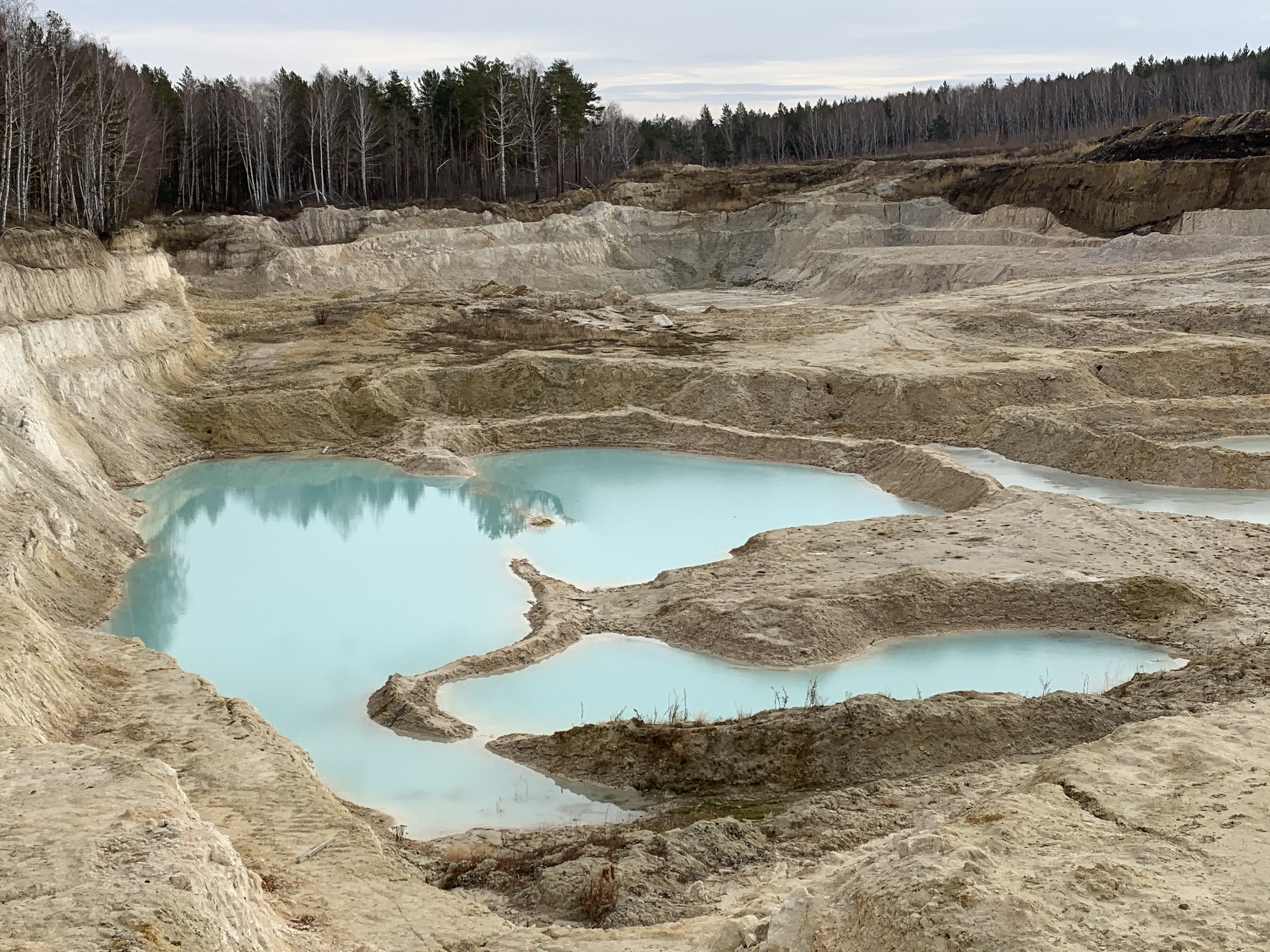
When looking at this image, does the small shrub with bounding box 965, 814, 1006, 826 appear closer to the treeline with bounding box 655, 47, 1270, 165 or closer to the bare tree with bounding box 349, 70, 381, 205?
the bare tree with bounding box 349, 70, 381, 205

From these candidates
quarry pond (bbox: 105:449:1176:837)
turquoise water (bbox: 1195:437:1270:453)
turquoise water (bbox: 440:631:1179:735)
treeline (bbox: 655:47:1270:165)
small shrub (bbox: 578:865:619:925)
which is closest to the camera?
small shrub (bbox: 578:865:619:925)

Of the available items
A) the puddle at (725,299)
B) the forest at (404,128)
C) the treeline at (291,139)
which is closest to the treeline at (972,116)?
the forest at (404,128)

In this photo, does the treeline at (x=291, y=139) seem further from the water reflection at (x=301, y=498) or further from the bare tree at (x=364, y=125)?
the water reflection at (x=301, y=498)

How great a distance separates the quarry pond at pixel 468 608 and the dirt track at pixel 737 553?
842 mm

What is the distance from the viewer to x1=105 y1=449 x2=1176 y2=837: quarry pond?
45.2ft

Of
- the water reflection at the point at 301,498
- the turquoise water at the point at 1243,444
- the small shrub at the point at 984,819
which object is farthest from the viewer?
the turquoise water at the point at 1243,444

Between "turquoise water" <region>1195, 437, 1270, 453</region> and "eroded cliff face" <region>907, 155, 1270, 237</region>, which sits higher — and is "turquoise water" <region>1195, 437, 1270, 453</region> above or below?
below

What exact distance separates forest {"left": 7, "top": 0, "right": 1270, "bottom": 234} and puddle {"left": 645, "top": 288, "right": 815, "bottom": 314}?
15.1m

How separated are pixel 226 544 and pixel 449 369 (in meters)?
12.0

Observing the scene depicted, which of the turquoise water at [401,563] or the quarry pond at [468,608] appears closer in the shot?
the turquoise water at [401,563]

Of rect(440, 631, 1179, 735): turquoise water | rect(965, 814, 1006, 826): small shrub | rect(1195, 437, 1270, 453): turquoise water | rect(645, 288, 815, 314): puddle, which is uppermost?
rect(645, 288, 815, 314): puddle

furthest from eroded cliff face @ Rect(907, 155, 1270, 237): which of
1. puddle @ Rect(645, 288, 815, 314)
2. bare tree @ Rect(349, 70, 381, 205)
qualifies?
bare tree @ Rect(349, 70, 381, 205)

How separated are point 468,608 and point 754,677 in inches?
201

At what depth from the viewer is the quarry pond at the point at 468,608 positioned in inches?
543
